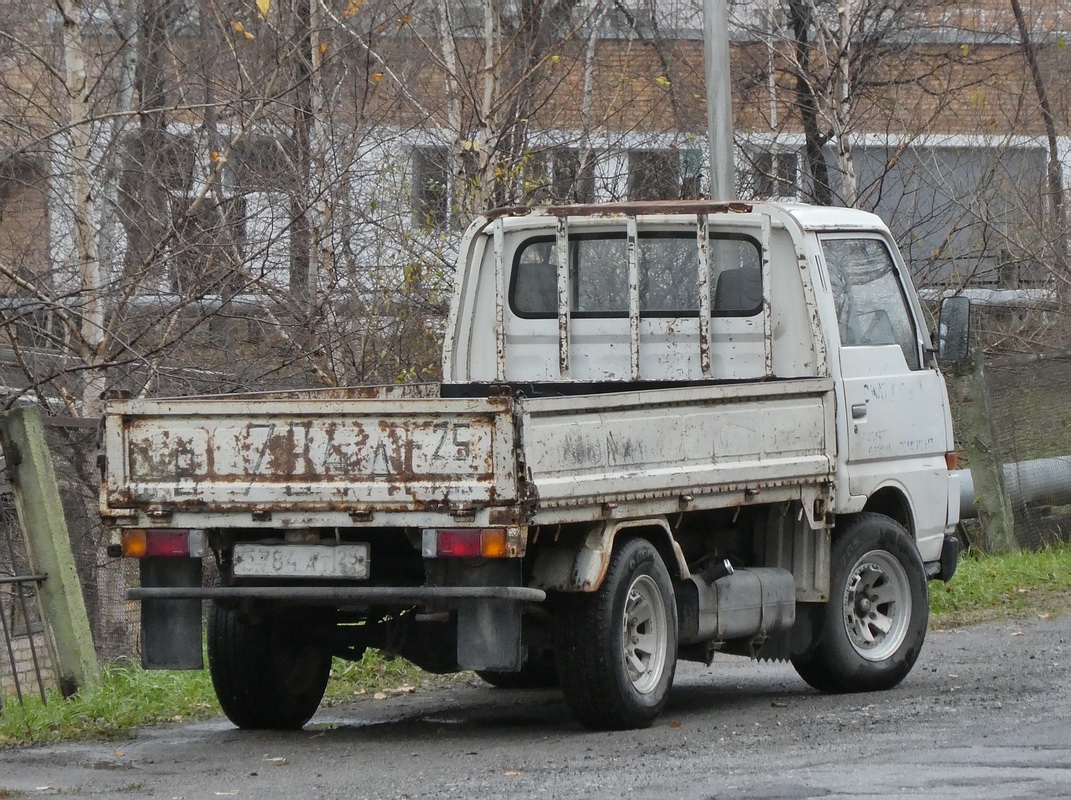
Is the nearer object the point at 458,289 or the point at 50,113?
the point at 458,289

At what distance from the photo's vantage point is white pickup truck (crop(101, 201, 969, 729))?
283 inches

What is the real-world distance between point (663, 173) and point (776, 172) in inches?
47.2

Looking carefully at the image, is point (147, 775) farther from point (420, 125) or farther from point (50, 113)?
point (420, 125)

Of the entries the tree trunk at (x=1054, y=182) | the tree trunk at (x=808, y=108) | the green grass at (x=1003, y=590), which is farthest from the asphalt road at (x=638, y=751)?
the tree trunk at (x=1054, y=182)

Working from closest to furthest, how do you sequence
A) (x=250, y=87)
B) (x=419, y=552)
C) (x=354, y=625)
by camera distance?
(x=419, y=552) → (x=354, y=625) → (x=250, y=87)

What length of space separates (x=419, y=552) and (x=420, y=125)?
879cm

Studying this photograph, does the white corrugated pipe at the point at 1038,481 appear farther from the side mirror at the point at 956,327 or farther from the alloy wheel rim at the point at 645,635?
Answer: the alloy wheel rim at the point at 645,635

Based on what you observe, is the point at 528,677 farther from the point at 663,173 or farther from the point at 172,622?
the point at 663,173

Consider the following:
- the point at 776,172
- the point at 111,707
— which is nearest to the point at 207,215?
the point at 111,707

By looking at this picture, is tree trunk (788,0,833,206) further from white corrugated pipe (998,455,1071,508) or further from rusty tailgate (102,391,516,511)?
rusty tailgate (102,391,516,511)

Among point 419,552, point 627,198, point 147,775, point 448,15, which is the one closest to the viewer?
point 147,775

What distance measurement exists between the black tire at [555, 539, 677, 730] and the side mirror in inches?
103

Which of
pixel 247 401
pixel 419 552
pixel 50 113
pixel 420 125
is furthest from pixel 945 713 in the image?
pixel 420 125

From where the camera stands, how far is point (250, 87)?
41.2 ft
